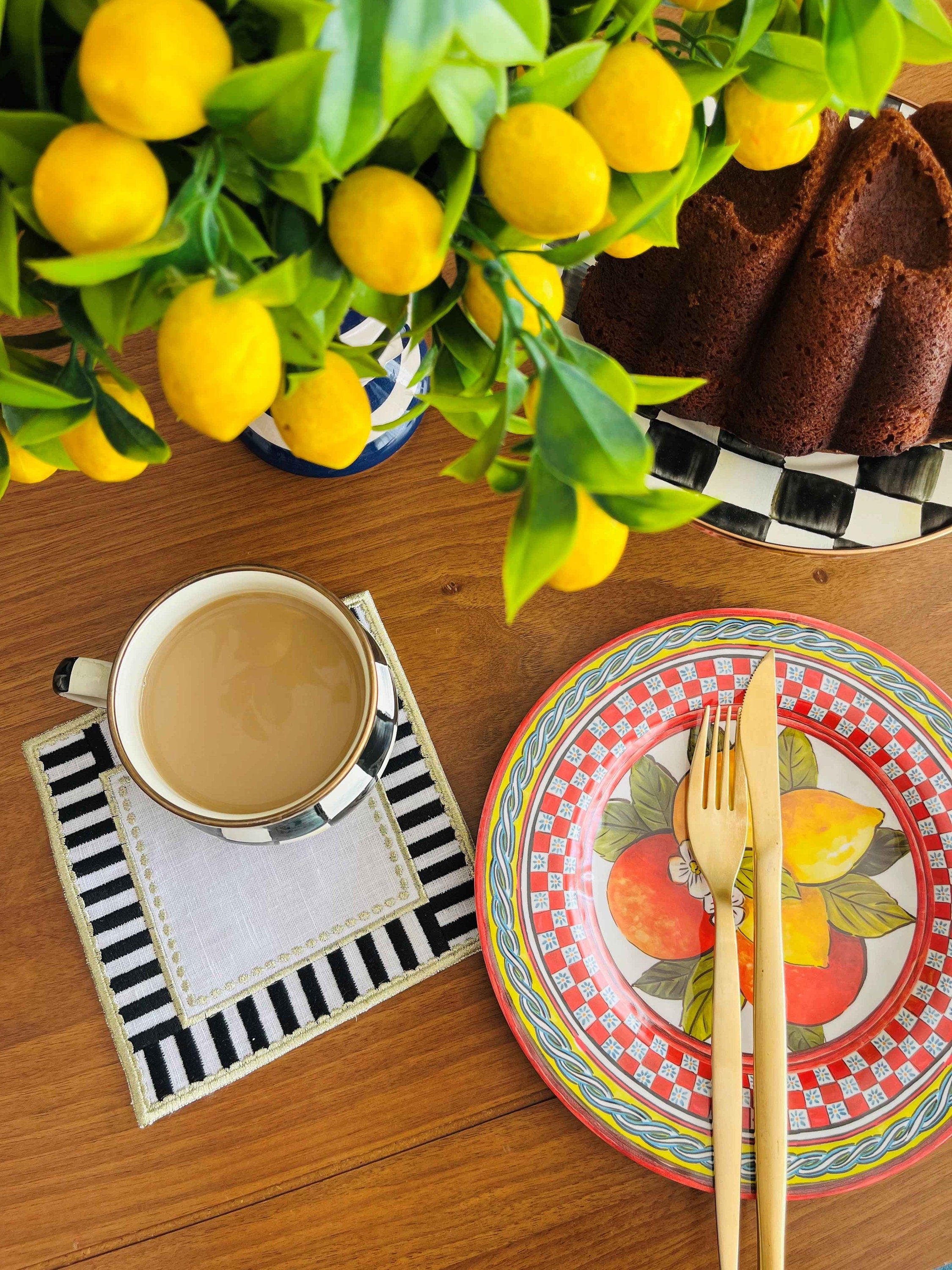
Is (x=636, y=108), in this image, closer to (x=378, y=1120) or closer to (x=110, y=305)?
(x=110, y=305)

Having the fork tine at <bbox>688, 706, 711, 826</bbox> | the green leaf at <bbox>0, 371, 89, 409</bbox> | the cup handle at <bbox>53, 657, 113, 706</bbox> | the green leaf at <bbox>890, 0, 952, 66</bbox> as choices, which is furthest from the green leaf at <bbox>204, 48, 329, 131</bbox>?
the fork tine at <bbox>688, 706, 711, 826</bbox>

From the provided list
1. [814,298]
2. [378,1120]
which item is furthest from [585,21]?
[378,1120]

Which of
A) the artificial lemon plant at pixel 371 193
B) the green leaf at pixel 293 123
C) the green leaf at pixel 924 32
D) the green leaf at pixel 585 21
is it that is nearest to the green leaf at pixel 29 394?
the artificial lemon plant at pixel 371 193

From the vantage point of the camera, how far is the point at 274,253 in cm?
29

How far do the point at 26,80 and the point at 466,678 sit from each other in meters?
0.44

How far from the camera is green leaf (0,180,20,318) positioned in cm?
26

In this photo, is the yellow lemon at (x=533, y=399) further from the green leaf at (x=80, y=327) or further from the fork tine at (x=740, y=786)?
the fork tine at (x=740, y=786)

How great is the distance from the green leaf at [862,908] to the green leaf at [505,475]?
1.41 feet

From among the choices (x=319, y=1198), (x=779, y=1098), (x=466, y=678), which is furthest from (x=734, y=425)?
(x=319, y=1198)

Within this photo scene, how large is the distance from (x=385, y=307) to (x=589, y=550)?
13cm

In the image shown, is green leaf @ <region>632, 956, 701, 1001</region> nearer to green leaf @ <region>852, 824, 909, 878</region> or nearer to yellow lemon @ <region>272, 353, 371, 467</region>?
green leaf @ <region>852, 824, 909, 878</region>

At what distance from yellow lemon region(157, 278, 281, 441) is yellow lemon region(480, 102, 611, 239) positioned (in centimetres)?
8

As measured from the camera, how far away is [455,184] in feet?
0.93

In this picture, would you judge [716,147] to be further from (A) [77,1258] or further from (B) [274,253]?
(A) [77,1258]
